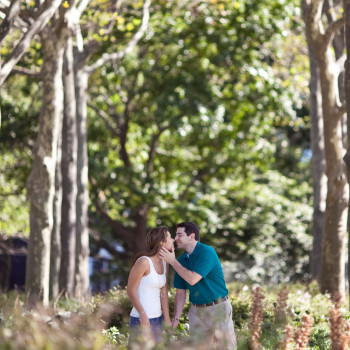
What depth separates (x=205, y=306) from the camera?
7609 millimetres

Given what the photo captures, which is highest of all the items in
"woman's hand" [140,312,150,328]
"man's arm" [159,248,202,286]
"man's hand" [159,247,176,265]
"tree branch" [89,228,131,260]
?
"man's hand" [159,247,176,265]

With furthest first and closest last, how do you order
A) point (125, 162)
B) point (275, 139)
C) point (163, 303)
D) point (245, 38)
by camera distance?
point (275, 139)
point (125, 162)
point (245, 38)
point (163, 303)

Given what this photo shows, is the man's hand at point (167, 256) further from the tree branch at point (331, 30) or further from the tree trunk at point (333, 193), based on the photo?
the tree branch at point (331, 30)

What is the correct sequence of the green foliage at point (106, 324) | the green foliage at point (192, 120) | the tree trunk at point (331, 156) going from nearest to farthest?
the green foliage at point (106, 324) → the tree trunk at point (331, 156) → the green foliage at point (192, 120)

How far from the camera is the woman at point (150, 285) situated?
7.23 metres

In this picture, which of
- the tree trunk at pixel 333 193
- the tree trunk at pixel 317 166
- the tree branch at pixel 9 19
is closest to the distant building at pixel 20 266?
the tree trunk at pixel 317 166

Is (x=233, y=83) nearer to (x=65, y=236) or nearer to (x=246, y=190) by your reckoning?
(x=246, y=190)

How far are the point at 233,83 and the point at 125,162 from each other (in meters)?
4.68

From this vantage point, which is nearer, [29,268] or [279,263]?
[29,268]

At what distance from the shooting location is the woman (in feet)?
23.7

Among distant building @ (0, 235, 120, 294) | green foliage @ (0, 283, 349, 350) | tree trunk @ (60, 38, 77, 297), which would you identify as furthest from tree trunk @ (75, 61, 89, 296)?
distant building @ (0, 235, 120, 294)

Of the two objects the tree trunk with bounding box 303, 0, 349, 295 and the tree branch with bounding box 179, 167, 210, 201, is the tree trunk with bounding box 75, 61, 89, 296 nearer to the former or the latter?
the tree trunk with bounding box 303, 0, 349, 295

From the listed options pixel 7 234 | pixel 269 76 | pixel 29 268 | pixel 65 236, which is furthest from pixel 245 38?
pixel 7 234

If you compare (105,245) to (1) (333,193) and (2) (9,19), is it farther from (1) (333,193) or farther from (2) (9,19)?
(2) (9,19)
